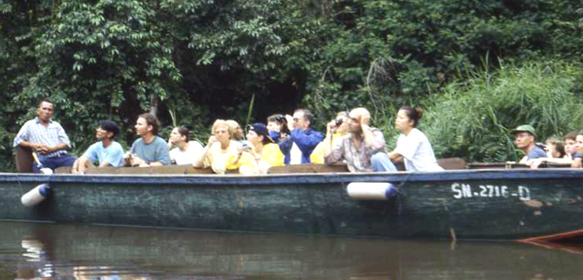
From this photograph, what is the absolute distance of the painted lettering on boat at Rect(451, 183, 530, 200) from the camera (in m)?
8.35

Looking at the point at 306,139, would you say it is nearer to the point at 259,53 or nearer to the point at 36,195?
the point at 36,195

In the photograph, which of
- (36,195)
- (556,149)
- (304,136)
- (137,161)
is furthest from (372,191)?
(36,195)

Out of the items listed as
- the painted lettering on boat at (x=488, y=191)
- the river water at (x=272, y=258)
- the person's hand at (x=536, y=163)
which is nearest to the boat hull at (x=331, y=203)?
the painted lettering on boat at (x=488, y=191)

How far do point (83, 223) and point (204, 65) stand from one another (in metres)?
6.32

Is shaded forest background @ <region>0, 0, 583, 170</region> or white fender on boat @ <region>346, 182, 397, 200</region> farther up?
shaded forest background @ <region>0, 0, 583, 170</region>

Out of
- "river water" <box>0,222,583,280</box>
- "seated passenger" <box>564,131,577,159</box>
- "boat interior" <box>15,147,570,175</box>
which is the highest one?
"seated passenger" <box>564,131,577,159</box>

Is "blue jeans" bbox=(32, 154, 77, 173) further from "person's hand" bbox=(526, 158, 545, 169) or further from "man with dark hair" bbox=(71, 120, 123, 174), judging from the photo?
"person's hand" bbox=(526, 158, 545, 169)

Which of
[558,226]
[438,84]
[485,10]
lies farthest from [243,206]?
[485,10]

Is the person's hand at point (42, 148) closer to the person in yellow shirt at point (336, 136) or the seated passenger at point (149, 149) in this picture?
the seated passenger at point (149, 149)

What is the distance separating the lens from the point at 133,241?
31.3ft

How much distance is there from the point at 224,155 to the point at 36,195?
7.73ft

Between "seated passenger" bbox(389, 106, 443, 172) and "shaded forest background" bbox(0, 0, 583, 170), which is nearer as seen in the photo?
"seated passenger" bbox(389, 106, 443, 172)

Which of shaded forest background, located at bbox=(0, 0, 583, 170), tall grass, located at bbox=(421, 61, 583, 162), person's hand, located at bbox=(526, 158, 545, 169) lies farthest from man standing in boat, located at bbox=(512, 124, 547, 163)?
shaded forest background, located at bbox=(0, 0, 583, 170)

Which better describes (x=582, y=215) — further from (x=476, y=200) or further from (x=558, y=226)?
(x=476, y=200)
